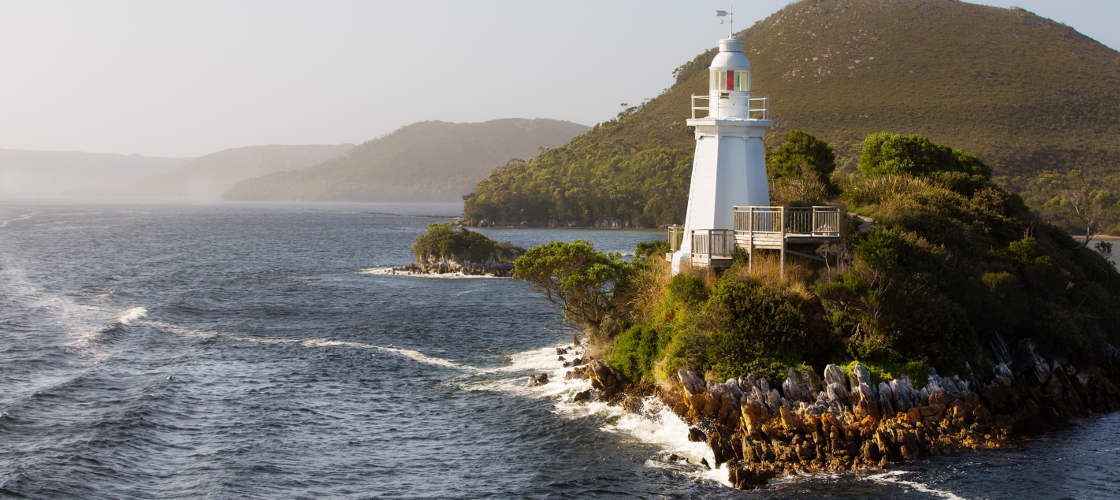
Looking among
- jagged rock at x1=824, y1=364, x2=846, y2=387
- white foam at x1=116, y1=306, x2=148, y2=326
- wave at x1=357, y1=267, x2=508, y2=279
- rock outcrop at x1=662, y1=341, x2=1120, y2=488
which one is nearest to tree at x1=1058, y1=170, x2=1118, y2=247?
wave at x1=357, y1=267, x2=508, y2=279

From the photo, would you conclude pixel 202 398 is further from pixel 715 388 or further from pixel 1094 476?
pixel 1094 476

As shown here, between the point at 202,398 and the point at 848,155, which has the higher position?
the point at 848,155

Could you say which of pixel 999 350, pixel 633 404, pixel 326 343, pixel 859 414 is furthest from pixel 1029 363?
pixel 326 343

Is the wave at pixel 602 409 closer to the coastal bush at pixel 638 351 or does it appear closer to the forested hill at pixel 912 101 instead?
the coastal bush at pixel 638 351

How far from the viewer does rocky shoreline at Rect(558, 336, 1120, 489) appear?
25703 millimetres

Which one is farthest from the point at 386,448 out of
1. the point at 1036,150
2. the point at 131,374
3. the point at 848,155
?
the point at 1036,150

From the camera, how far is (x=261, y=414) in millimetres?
32469

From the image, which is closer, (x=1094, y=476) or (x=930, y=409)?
(x=1094, y=476)

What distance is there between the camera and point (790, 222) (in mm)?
35344

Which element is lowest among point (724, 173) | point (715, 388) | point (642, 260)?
point (715, 388)

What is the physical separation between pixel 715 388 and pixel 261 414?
55.1 ft

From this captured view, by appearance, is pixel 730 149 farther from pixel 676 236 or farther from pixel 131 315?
pixel 131 315

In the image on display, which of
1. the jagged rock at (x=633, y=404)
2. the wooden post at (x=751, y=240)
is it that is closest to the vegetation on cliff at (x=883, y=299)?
the wooden post at (x=751, y=240)

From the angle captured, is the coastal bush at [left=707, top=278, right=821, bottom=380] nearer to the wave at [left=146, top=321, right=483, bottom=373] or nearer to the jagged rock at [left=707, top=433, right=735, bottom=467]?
the jagged rock at [left=707, top=433, right=735, bottom=467]
